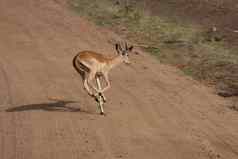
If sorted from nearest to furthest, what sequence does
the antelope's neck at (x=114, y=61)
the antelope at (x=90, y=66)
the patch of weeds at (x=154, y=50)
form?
the antelope at (x=90, y=66) → the antelope's neck at (x=114, y=61) → the patch of weeds at (x=154, y=50)

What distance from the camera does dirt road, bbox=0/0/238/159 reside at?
11172 mm

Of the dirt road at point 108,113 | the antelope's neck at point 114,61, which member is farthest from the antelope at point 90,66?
the dirt road at point 108,113

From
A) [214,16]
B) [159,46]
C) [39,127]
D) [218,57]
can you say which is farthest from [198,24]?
[39,127]

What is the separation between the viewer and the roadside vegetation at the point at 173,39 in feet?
54.2

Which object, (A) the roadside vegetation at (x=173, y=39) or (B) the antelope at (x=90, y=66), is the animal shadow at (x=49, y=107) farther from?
(A) the roadside vegetation at (x=173, y=39)

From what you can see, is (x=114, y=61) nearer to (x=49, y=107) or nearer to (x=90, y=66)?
(x=90, y=66)

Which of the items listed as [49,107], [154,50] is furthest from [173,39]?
[49,107]

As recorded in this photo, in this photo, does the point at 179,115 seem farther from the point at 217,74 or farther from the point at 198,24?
the point at 198,24

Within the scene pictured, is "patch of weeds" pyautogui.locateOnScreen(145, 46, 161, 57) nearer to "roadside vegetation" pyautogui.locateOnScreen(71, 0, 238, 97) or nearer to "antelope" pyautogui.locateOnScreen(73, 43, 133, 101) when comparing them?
Result: "roadside vegetation" pyautogui.locateOnScreen(71, 0, 238, 97)

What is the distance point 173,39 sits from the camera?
20.3 metres

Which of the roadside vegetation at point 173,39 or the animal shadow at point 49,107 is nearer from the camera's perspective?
the animal shadow at point 49,107

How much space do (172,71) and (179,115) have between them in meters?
4.05

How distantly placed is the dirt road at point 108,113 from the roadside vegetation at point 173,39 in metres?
0.61

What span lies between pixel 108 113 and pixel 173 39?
7.55m
